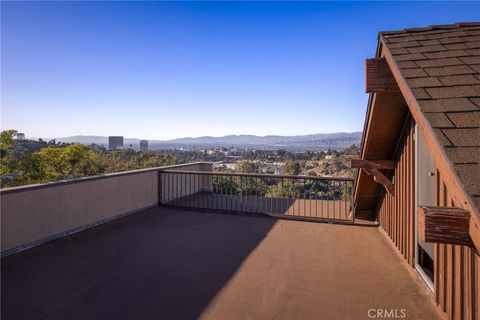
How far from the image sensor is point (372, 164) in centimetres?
409

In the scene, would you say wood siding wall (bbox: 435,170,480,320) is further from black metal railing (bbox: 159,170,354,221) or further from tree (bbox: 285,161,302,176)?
tree (bbox: 285,161,302,176)

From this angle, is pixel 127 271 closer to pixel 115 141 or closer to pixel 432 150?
pixel 432 150

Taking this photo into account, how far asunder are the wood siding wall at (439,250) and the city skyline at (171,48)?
183cm

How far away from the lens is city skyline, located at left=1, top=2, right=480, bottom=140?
27.9 ft

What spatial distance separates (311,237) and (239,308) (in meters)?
2.49

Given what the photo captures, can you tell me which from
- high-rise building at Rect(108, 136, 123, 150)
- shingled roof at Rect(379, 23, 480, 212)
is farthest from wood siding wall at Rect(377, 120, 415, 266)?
high-rise building at Rect(108, 136, 123, 150)

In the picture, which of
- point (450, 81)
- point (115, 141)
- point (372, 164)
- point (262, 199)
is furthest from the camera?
point (115, 141)

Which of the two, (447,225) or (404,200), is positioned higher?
(447,225)

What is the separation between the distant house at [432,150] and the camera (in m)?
1.20

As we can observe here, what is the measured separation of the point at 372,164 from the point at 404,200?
25.9 inches

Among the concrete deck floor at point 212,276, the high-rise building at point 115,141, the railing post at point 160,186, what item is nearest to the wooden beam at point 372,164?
the concrete deck floor at point 212,276

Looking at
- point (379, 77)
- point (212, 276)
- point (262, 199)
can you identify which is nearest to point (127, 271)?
point (212, 276)

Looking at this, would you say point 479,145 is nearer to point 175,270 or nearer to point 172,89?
point 175,270

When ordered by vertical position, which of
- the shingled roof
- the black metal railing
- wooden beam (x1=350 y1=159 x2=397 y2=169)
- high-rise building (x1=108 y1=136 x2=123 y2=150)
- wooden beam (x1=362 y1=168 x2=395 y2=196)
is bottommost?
the black metal railing
